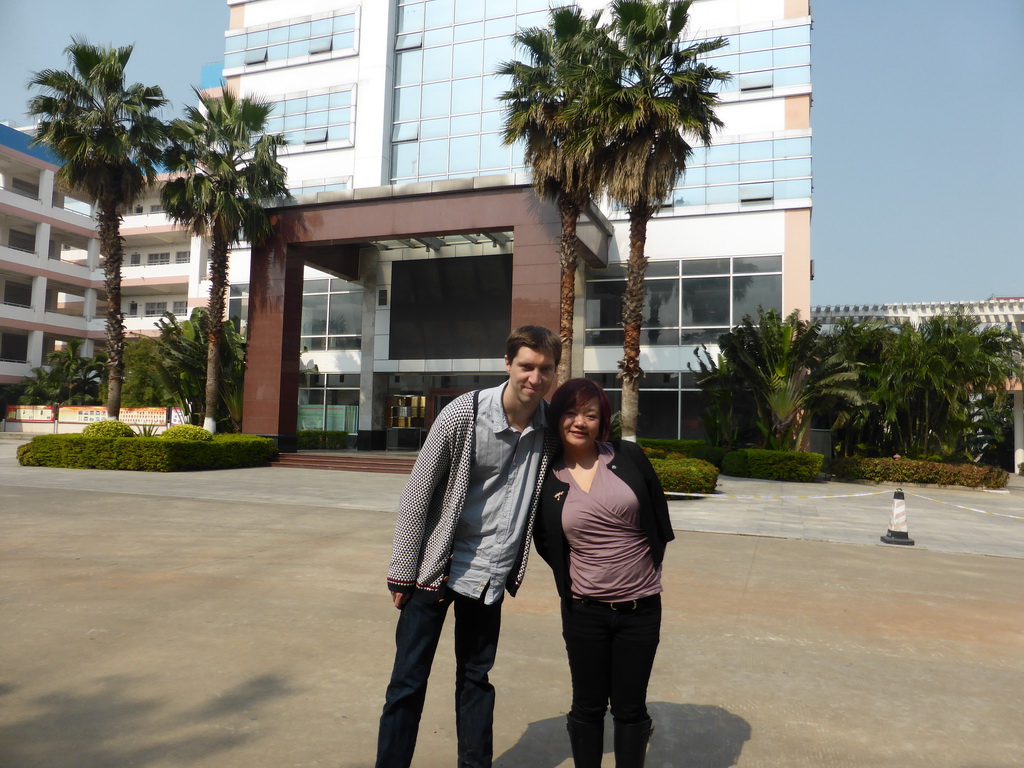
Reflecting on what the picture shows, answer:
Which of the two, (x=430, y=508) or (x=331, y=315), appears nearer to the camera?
(x=430, y=508)

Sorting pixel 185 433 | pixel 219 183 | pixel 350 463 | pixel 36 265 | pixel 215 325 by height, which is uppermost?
pixel 36 265

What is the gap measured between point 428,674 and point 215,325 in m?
21.6

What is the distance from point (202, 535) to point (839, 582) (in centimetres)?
713

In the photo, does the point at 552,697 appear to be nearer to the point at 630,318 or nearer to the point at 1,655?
the point at 1,655

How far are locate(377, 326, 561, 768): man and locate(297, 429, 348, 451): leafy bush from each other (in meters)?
25.3

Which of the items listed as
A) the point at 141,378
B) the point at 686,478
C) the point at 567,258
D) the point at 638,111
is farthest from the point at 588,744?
the point at 141,378

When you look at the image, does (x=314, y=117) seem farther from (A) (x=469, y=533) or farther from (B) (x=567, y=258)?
(A) (x=469, y=533)

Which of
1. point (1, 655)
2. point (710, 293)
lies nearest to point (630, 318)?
point (710, 293)

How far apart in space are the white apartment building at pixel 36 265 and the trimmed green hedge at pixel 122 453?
29702mm

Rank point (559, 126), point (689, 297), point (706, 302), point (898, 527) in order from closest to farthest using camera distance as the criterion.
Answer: point (898, 527), point (559, 126), point (706, 302), point (689, 297)

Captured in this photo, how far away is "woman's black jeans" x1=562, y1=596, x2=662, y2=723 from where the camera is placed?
8.33 ft

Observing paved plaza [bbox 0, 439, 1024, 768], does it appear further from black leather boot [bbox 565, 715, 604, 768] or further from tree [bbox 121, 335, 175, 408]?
tree [bbox 121, 335, 175, 408]

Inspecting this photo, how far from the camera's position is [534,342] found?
2.58 metres

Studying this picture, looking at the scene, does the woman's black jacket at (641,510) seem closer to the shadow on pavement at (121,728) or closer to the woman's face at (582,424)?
the woman's face at (582,424)
